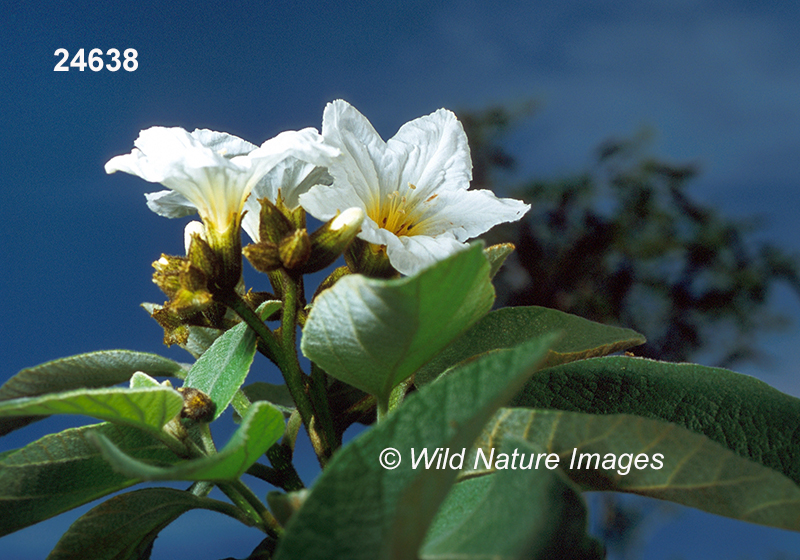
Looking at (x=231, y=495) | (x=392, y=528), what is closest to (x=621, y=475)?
(x=392, y=528)

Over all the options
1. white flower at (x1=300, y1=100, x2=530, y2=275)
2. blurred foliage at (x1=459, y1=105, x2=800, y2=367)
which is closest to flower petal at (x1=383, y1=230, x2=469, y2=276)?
white flower at (x1=300, y1=100, x2=530, y2=275)

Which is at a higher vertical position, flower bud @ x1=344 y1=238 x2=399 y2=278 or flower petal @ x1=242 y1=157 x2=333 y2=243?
flower petal @ x1=242 y1=157 x2=333 y2=243

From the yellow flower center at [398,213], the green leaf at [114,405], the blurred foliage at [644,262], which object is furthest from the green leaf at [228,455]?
the blurred foliage at [644,262]

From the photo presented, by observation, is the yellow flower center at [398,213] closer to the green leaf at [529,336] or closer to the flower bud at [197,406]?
the green leaf at [529,336]

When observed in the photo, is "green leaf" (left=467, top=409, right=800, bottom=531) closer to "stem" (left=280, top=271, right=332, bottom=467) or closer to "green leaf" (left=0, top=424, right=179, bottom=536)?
"stem" (left=280, top=271, right=332, bottom=467)

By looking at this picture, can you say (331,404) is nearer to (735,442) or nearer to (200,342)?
(200,342)

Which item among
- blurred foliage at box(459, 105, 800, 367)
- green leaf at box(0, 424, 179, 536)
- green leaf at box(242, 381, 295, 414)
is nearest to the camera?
green leaf at box(0, 424, 179, 536)

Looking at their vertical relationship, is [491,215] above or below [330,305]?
above

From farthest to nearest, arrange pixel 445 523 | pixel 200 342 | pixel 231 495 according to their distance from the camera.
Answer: pixel 200 342, pixel 231 495, pixel 445 523
